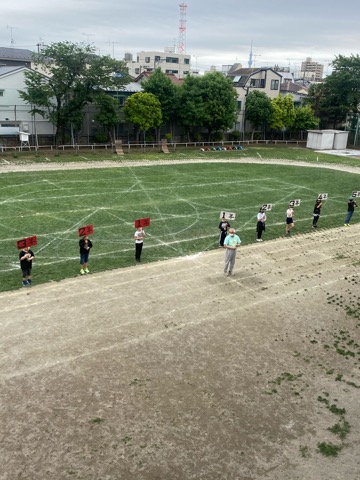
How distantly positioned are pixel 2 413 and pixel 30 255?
787cm

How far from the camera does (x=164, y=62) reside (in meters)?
105

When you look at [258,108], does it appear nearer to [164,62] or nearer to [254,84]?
[254,84]

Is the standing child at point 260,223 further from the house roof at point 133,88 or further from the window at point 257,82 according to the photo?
the window at point 257,82

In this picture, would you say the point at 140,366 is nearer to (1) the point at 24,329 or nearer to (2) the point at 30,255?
(1) the point at 24,329

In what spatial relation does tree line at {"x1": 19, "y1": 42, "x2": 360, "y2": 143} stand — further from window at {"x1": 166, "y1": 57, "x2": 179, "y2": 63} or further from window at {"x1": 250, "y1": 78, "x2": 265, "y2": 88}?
window at {"x1": 166, "y1": 57, "x2": 179, "y2": 63}

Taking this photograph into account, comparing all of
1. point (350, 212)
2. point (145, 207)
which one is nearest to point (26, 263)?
point (145, 207)

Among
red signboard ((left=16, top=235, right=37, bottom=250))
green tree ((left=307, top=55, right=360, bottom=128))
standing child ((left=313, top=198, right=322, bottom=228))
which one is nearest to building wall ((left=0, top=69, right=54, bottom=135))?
standing child ((left=313, top=198, right=322, bottom=228))

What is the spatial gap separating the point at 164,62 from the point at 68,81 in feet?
205

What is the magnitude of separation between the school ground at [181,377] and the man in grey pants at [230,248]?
0.55 meters

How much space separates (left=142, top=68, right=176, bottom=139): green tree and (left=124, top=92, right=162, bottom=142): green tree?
6.67ft

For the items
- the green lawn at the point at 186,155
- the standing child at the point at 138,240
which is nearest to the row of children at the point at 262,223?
the standing child at the point at 138,240

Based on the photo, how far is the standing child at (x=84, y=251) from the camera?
1827 centimetres

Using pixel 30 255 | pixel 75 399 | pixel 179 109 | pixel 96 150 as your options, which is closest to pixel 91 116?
pixel 96 150

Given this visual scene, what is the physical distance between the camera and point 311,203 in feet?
109
